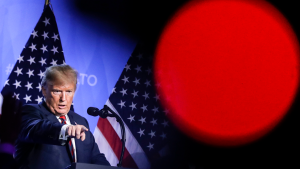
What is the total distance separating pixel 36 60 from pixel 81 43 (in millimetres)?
622

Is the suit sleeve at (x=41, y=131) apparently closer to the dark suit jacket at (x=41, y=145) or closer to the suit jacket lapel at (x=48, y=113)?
the dark suit jacket at (x=41, y=145)

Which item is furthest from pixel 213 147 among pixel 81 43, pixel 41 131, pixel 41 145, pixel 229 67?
pixel 41 131

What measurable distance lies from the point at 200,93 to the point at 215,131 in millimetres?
646

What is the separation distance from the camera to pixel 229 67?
448 cm

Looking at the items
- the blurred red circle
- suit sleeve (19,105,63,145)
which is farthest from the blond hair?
the blurred red circle

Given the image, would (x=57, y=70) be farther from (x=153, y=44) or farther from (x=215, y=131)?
(x=215, y=131)

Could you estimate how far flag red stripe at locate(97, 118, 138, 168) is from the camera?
3.52m

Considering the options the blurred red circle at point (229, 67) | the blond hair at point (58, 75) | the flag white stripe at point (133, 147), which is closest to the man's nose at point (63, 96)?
the blond hair at point (58, 75)

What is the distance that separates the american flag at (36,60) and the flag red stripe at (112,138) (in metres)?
0.85

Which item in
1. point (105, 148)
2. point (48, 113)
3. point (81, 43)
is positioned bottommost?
point (105, 148)

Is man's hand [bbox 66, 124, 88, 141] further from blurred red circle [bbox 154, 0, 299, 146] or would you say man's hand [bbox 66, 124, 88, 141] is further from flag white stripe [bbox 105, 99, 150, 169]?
blurred red circle [bbox 154, 0, 299, 146]

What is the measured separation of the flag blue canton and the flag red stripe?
0.80ft

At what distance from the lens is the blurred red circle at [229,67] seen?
426cm

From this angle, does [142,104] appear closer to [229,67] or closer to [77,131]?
[229,67]
